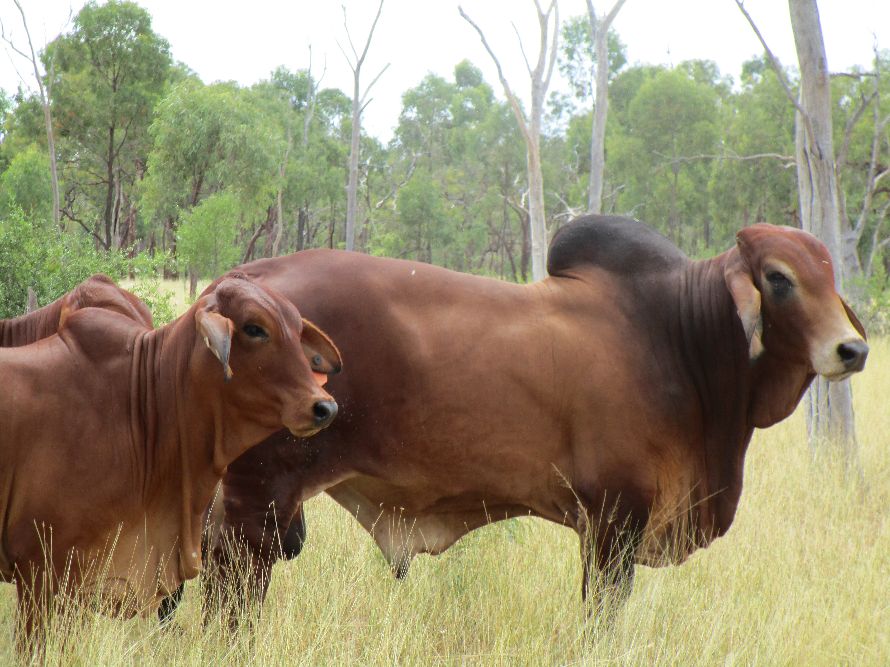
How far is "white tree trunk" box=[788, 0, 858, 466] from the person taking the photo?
6.91 meters

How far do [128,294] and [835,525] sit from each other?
13.7 feet

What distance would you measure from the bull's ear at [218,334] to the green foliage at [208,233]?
22420mm

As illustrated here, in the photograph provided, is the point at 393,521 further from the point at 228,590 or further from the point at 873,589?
the point at 873,589

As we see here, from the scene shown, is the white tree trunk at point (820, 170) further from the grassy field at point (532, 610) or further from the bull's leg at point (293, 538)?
the bull's leg at point (293, 538)

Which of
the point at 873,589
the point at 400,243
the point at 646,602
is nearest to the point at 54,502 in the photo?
the point at 646,602

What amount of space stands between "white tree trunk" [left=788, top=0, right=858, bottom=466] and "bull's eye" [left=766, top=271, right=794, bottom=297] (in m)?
3.47

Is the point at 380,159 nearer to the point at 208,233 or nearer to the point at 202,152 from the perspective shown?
the point at 202,152

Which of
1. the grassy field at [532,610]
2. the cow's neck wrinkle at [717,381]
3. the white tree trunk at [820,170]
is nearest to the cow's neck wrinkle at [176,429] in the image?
the grassy field at [532,610]

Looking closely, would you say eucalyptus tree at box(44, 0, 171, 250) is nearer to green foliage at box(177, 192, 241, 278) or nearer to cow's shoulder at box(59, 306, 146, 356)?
green foliage at box(177, 192, 241, 278)

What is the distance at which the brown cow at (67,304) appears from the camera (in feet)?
12.8

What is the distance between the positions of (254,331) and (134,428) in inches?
20.3

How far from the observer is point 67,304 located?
3.89 meters

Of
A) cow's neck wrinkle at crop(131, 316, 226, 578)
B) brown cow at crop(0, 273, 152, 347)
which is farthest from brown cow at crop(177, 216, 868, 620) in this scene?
brown cow at crop(0, 273, 152, 347)

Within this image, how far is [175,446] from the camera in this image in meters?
3.24
